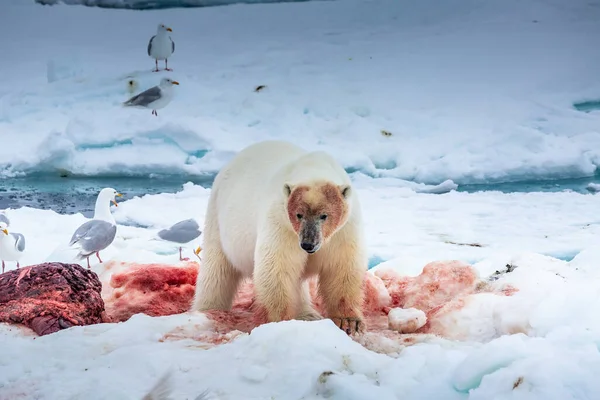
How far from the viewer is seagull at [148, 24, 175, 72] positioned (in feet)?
14.3

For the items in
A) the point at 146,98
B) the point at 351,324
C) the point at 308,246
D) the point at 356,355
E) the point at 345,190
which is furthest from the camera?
the point at 146,98

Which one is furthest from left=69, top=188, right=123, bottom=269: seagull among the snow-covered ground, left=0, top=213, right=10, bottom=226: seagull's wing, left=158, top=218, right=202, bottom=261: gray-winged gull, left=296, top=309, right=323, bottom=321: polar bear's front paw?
left=296, top=309, right=323, bottom=321: polar bear's front paw

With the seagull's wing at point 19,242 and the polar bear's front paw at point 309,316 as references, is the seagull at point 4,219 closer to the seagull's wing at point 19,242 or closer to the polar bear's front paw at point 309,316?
the seagull's wing at point 19,242

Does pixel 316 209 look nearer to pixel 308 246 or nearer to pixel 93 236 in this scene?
pixel 308 246

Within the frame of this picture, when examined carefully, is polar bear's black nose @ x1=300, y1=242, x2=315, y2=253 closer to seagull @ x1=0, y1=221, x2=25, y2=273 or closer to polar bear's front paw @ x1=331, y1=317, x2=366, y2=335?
polar bear's front paw @ x1=331, y1=317, x2=366, y2=335

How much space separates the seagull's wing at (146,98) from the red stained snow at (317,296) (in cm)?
117

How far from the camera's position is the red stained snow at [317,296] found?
284 centimetres

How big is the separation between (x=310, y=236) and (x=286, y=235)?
0.75 feet

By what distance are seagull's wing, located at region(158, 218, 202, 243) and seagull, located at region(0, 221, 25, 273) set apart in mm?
678

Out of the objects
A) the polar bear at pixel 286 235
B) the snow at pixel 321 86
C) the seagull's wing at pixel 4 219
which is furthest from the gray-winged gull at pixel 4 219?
the polar bear at pixel 286 235

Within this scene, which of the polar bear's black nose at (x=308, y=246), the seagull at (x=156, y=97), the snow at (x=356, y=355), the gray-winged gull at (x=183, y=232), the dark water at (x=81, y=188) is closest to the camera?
the snow at (x=356, y=355)

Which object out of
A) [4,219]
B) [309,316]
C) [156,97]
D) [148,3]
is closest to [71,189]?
[4,219]

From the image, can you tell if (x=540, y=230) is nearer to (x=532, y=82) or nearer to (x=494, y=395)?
(x=532, y=82)

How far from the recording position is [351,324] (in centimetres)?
268
